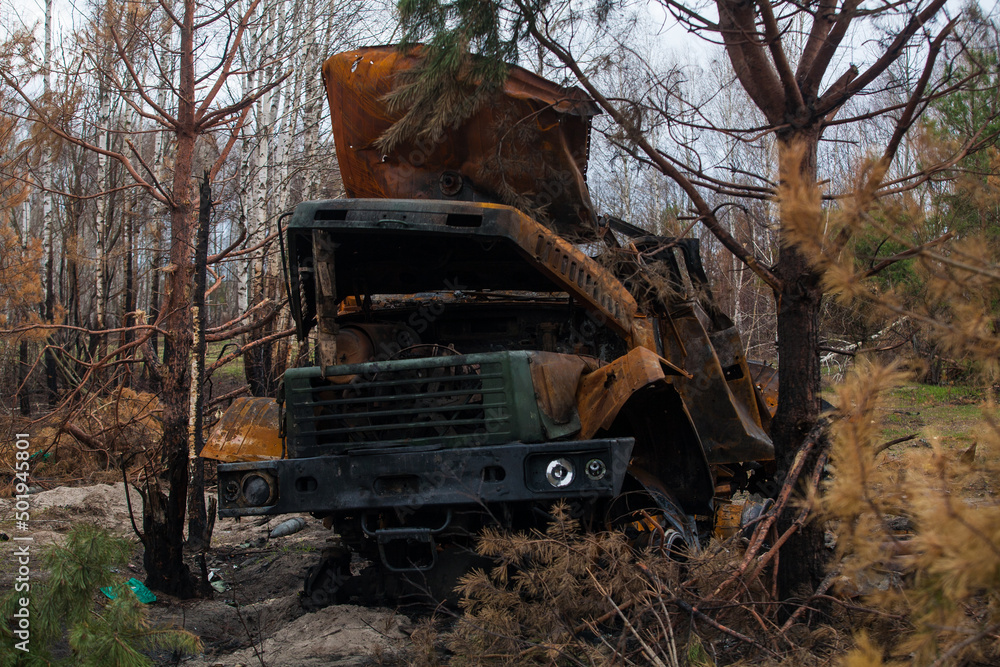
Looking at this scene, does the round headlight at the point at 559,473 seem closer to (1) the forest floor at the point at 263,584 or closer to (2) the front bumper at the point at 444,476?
(2) the front bumper at the point at 444,476

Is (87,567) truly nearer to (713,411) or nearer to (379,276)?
(379,276)

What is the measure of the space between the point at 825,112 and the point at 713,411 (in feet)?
8.61

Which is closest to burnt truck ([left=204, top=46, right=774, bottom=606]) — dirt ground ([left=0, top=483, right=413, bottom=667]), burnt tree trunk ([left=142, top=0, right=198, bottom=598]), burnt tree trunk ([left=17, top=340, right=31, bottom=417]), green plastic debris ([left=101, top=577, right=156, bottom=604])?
dirt ground ([left=0, top=483, right=413, bottom=667])

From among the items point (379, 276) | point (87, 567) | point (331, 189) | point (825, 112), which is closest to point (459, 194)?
point (379, 276)

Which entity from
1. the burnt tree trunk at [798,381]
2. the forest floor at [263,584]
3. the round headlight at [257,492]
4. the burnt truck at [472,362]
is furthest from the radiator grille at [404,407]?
the burnt tree trunk at [798,381]

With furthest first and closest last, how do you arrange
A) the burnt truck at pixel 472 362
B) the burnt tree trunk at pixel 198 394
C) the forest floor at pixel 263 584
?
1. the burnt tree trunk at pixel 198 394
2. the burnt truck at pixel 472 362
3. the forest floor at pixel 263 584

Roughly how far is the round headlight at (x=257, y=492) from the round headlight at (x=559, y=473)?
1582mm

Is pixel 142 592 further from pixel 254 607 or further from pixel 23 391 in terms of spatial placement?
pixel 23 391

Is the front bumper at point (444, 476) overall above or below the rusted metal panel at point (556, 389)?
below

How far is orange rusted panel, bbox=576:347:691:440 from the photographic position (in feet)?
13.2

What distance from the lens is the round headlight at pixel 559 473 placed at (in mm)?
3945

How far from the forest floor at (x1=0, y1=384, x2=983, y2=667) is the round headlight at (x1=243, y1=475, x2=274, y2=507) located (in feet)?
1.46

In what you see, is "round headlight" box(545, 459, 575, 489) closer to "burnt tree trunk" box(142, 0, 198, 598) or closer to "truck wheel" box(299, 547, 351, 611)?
"truck wheel" box(299, 547, 351, 611)

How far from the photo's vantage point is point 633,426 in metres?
4.94
